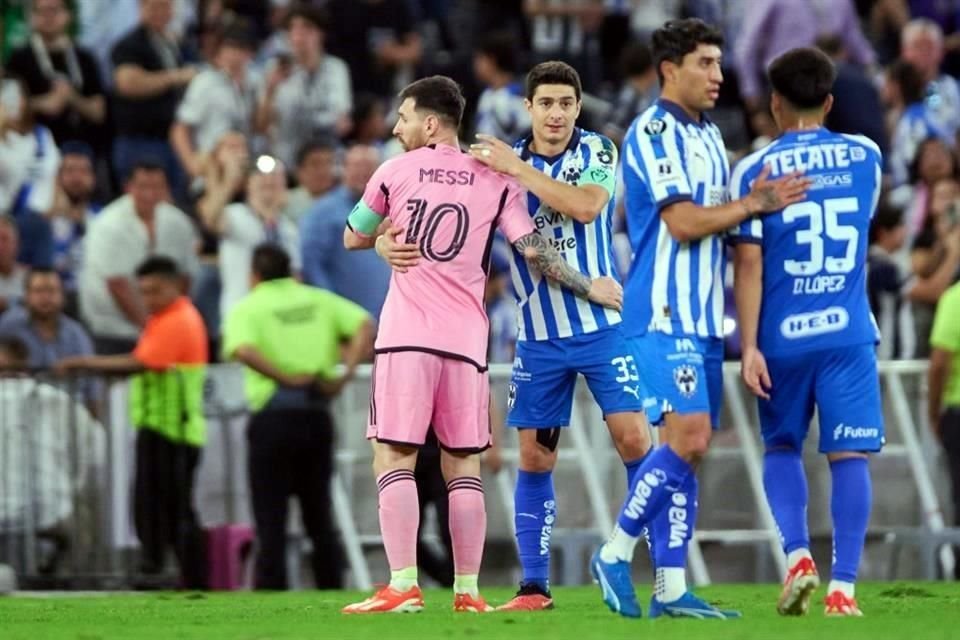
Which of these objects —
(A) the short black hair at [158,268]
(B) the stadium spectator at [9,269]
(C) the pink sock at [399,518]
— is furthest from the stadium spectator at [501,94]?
(C) the pink sock at [399,518]

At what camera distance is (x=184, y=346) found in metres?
15.6

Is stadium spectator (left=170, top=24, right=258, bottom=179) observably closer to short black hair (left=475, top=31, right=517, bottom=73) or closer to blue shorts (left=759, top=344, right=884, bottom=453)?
short black hair (left=475, top=31, right=517, bottom=73)

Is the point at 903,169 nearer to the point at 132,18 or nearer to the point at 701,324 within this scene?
the point at 132,18

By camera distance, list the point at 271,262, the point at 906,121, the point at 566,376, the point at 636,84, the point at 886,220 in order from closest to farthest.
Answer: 1. the point at 566,376
2. the point at 271,262
3. the point at 886,220
4. the point at 636,84
5. the point at 906,121

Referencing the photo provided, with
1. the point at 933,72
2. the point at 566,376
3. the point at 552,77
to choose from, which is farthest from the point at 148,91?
the point at 566,376

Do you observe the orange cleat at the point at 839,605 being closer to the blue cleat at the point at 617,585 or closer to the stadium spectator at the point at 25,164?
the blue cleat at the point at 617,585

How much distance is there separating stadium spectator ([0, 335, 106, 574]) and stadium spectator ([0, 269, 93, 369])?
0.79 meters

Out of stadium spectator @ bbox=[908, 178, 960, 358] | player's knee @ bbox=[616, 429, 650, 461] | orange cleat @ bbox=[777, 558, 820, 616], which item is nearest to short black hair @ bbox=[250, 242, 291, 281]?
stadium spectator @ bbox=[908, 178, 960, 358]

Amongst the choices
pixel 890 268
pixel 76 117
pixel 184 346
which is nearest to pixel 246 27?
pixel 76 117

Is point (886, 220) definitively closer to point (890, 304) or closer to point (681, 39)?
point (890, 304)

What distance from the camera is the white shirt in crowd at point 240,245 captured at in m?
17.1

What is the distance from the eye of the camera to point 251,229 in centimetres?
1709

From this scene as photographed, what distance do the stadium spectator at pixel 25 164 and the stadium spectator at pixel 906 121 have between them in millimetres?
7026

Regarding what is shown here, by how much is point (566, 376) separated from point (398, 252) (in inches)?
43.1
